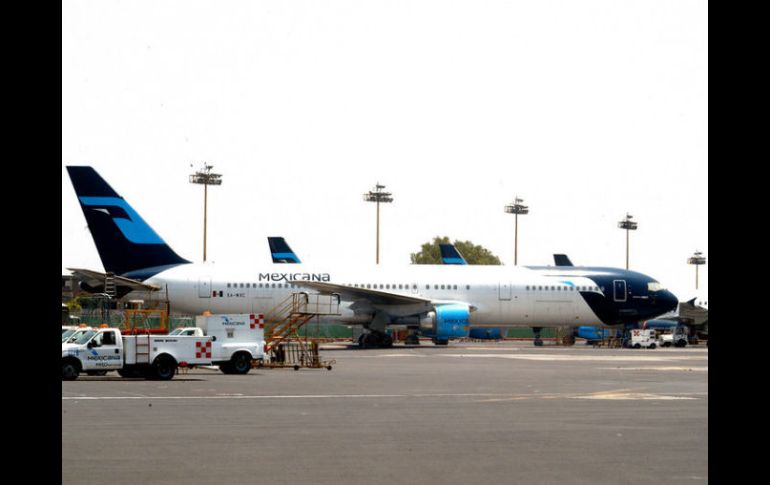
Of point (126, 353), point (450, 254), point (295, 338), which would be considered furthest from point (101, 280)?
point (450, 254)

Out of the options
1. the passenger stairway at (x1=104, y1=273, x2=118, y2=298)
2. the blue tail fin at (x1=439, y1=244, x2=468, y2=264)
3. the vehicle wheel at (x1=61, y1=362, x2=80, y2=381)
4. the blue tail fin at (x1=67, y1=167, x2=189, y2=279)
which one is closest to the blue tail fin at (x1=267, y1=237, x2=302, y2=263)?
the blue tail fin at (x1=439, y1=244, x2=468, y2=264)

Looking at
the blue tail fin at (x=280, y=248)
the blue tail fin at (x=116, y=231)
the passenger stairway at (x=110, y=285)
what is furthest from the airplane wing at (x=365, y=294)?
the blue tail fin at (x=280, y=248)

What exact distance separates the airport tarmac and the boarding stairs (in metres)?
8.28

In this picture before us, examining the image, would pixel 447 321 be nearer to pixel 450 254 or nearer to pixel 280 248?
pixel 450 254

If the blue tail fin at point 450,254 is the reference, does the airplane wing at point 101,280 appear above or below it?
below

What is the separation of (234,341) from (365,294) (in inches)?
839

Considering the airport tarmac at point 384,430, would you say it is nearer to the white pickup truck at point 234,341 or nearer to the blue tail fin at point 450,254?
the white pickup truck at point 234,341

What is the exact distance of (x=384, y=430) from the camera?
15922mm

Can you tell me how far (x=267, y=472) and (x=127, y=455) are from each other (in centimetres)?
232

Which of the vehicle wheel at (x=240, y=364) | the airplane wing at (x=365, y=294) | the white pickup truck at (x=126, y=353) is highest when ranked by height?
the airplane wing at (x=365, y=294)

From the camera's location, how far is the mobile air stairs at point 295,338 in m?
37.0

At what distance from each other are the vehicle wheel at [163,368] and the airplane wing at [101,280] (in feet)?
72.3

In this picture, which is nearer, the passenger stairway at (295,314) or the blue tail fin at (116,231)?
the passenger stairway at (295,314)
